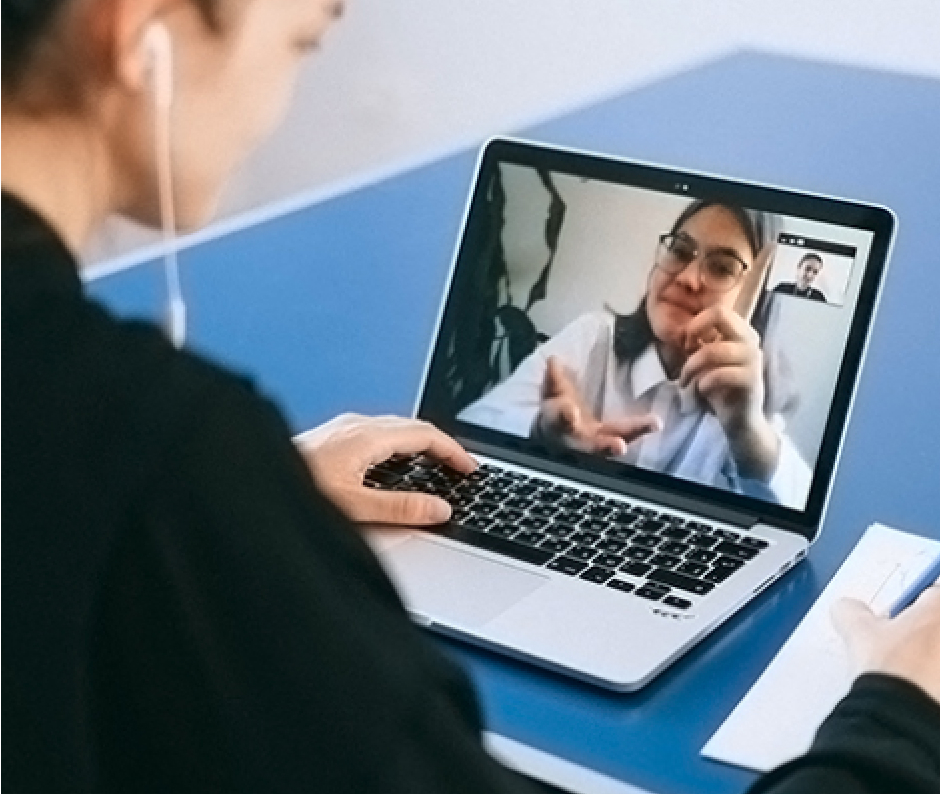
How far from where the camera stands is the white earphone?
1.92ft

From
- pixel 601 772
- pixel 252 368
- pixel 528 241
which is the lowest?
pixel 601 772

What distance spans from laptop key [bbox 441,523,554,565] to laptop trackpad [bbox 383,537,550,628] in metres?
0.01

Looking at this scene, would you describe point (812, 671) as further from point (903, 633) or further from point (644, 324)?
point (644, 324)

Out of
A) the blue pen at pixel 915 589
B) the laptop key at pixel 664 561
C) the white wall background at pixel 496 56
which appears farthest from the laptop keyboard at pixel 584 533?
the white wall background at pixel 496 56

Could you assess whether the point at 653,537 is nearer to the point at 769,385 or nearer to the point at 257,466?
the point at 769,385

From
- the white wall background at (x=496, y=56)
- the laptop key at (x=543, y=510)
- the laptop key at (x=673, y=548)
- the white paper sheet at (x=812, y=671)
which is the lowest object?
the white paper sheet at (x=812, y=671)

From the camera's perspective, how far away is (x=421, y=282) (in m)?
1.44

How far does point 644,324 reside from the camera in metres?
1.08

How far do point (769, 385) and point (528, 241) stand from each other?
211 mm

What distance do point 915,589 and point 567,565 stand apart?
0.68 feet

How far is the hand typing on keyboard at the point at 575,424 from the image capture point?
1.08 meters

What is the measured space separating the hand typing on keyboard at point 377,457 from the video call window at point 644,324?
0.15 feet

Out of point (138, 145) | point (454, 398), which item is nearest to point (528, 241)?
point (454, 398)

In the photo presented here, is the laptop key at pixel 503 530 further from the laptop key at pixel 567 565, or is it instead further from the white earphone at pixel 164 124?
the white earphone at pixel 164 124
